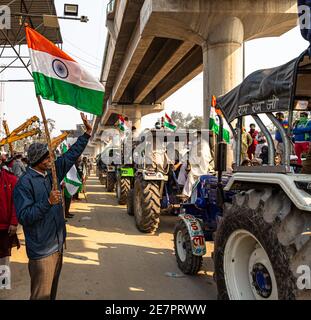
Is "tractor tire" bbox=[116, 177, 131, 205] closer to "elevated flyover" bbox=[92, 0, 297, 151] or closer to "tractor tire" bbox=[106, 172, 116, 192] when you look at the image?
"elevated flyover" bbox=[92, 0, 297, 151]

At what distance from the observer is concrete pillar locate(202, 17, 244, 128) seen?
42.0ft

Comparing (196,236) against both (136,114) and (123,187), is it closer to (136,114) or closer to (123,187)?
(123,187)

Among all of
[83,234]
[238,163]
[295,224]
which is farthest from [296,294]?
[83,234]

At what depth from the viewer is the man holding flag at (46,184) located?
10.3 feet

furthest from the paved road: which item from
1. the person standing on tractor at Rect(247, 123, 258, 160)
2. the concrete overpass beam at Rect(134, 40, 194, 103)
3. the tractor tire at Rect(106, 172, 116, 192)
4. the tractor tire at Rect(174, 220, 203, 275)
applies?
the concrete overpass beam at Rect(134, 40, 194, 103)

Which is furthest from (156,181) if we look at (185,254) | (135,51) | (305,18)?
(135,51)

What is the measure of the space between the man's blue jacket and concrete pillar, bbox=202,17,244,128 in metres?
9.92

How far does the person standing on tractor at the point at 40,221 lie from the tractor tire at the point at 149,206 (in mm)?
4576

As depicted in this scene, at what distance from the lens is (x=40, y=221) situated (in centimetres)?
321

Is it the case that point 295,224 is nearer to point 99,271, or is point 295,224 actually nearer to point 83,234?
point 99,271

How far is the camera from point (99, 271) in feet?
18.8

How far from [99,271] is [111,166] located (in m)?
13.1

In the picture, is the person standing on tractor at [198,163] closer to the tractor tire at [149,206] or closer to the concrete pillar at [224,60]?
the tractor tire at [149,206]

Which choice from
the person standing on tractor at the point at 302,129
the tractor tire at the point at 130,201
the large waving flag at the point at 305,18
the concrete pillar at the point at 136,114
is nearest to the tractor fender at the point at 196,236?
the person standing on tractor at the point at 302,129
